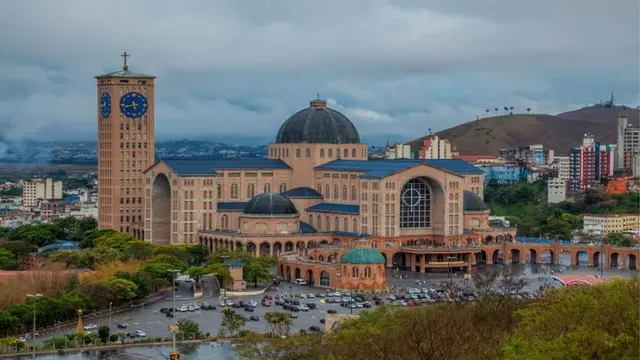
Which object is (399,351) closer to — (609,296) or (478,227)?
(609,296)

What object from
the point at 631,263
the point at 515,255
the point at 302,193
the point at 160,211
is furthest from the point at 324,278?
the point at 631,263

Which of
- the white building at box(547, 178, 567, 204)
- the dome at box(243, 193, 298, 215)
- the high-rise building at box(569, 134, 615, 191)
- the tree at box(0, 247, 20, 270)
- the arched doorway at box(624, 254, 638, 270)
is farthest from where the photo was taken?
the high-rise building at box(569, 134, 615, 191)

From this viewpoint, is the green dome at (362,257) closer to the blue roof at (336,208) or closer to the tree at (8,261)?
the blue roof at (336,208)

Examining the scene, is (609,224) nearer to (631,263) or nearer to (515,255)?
(515,255)

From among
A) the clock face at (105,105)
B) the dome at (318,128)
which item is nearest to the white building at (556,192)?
the dome at (318,128)

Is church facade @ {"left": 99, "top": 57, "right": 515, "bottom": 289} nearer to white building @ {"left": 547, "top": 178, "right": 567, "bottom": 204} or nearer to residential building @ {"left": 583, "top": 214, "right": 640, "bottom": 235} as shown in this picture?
residential building @ {"left": 583, "top": 214, "right": 640, "bottom": 235}

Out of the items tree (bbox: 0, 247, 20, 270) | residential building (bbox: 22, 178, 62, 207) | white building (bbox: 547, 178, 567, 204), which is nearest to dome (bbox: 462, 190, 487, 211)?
tree (bbox: 0, 247, 20, 270)

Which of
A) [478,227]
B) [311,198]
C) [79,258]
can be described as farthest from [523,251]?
[79,258]
